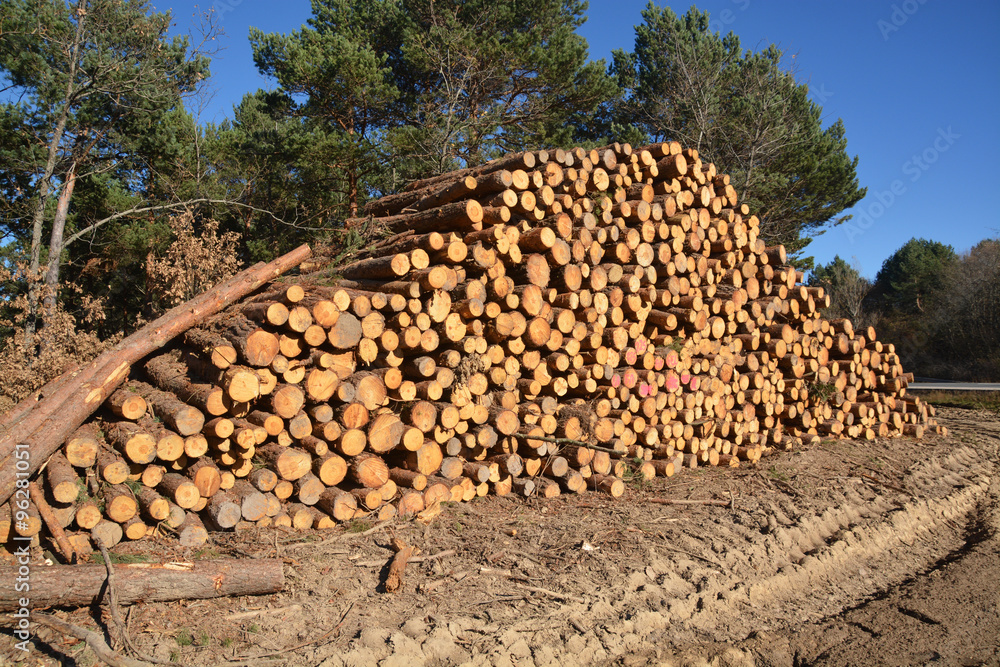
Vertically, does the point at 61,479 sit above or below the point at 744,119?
below

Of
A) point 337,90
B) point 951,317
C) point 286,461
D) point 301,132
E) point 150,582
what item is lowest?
point 150,582

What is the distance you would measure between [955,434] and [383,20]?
15.6 meters

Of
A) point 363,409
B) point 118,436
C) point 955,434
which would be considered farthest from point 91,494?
point 955,434

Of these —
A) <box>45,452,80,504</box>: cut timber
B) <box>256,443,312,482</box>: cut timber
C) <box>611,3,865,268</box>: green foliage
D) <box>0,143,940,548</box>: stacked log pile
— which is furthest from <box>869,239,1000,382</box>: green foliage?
<box>45,452,80,504</box>: cut timber

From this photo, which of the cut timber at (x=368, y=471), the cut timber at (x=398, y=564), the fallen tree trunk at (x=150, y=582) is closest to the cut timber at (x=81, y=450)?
the fallen tree trunk at (x=150, y=582)

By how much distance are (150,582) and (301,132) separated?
35.9 ft

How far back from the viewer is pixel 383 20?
15781 mm

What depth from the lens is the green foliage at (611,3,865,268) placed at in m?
16.8

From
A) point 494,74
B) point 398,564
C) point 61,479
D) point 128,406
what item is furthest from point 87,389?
point 494,74

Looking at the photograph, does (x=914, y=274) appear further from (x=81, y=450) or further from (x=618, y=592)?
(x=81, y=450)

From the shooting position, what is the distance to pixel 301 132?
12.4 meters

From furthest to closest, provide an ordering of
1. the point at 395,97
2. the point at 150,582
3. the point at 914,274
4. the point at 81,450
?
the point at 914,274, the point at 395,97, the point at 81,450, the point at 150,582

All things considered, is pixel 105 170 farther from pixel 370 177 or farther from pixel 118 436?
pixel 118 436

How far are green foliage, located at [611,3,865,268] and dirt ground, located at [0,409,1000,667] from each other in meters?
13.1
